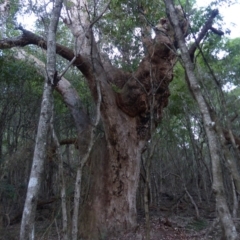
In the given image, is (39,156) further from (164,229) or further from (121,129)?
(164,229)

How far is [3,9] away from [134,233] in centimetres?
691

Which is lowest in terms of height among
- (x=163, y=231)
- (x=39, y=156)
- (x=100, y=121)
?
(x=163, y=231)

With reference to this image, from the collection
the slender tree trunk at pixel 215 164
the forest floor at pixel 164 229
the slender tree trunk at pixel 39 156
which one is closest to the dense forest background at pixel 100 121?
the forest floor at pixel 164 229

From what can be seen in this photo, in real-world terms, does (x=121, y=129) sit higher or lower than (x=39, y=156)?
higher

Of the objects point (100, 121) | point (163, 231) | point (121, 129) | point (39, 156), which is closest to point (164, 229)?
point (163, 231)

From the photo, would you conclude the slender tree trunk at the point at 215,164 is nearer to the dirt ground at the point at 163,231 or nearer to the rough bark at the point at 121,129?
the rough bark at the point at 121,129

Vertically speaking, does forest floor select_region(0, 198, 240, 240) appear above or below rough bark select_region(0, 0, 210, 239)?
below

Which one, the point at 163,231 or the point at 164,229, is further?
the point at 164,229

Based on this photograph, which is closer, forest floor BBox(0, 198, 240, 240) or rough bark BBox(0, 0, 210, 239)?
forest floor BBox(0, 198, 240, 240)

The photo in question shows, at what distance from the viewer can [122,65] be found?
1123cm

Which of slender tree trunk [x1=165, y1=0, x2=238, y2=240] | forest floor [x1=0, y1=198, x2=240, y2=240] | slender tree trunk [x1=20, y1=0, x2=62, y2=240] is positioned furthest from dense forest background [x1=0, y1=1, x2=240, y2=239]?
slender tree trunk [x1=20, y1=0, x2=62, y2=240]

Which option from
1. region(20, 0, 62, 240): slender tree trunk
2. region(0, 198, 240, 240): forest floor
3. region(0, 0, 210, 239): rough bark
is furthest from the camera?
region(0, 0, 210, 239): rough bark

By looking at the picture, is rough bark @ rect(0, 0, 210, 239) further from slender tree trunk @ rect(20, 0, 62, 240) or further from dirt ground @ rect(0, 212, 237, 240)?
slender tree trunk @ rect(20, 0, 62, 240)

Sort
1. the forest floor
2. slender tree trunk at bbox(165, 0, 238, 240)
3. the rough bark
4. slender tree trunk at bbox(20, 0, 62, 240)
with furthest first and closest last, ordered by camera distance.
A: the rough bark < the forest floor < slender tree trunk at bbox(20, 0, 62, 240) < slender tree trunk at bbox(165, 0, 238, 240)
